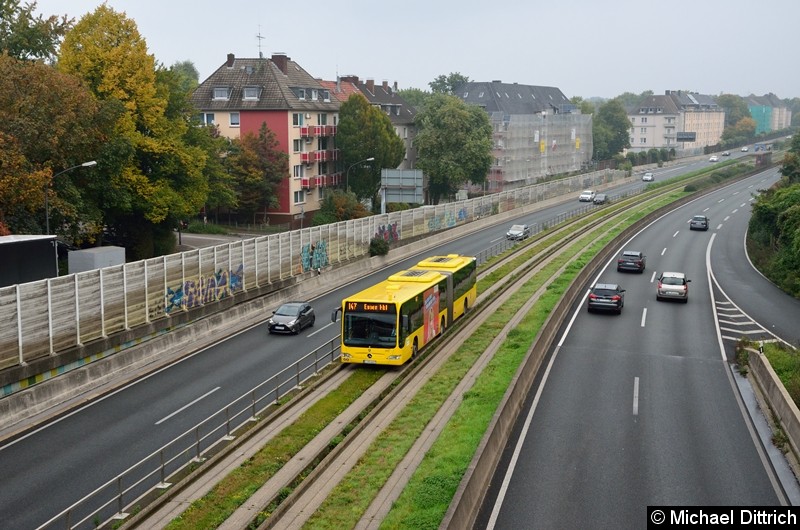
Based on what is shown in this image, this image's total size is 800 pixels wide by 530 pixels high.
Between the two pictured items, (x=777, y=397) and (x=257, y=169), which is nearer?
(x=777, y=397)

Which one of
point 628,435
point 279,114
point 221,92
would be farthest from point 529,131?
point 628,435

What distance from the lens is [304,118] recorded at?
9481cm

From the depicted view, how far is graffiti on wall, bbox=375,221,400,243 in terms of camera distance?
66625 millimetres

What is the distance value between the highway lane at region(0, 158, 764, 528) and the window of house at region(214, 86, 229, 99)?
56555mm

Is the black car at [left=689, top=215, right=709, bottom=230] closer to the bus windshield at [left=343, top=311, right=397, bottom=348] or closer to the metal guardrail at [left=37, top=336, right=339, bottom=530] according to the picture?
the bus windshield at [left=343, top=311, right=397, bottom=348]

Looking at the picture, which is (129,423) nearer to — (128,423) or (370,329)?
(128,423)

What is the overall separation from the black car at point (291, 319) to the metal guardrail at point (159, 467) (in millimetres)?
9075

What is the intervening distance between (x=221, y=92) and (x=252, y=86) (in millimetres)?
3769

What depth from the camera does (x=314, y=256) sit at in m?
55.0

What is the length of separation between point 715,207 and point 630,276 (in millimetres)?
52074

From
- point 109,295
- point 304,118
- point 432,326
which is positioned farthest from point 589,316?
point 304,118

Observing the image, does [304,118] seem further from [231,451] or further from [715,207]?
[231,451]
